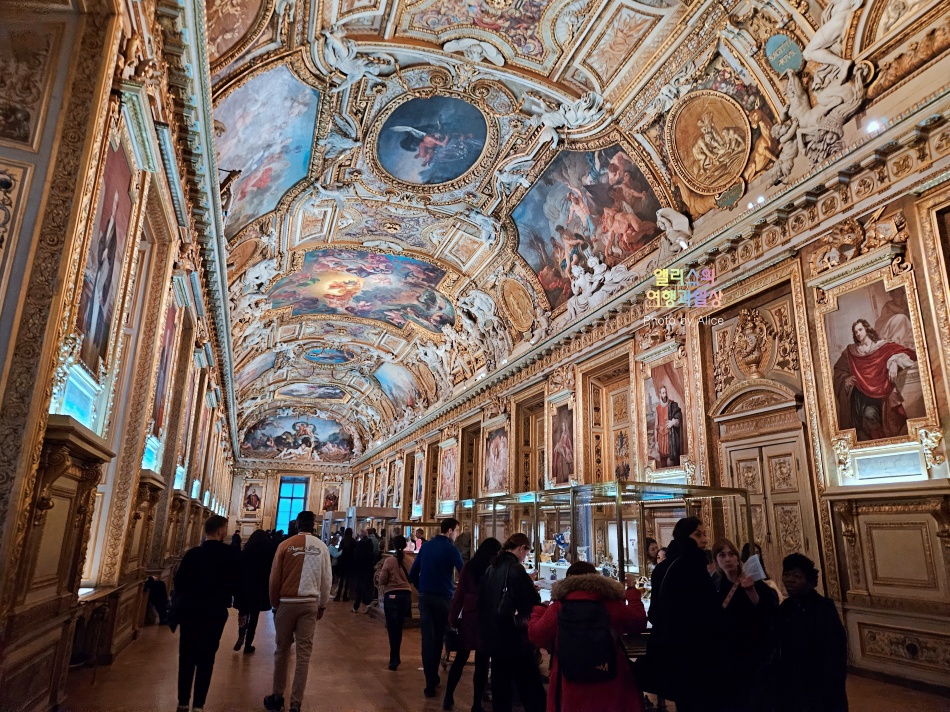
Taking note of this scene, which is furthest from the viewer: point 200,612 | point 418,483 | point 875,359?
point 418,483

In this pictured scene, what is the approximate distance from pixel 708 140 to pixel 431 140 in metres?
5.63

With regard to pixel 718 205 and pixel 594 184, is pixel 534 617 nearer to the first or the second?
pixel 718 205

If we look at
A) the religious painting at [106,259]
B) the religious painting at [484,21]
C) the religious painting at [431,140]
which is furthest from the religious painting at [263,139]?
the religious painting at [106,259]

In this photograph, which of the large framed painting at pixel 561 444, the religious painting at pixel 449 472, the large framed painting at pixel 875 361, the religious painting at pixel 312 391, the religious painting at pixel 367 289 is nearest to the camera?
the large framed painting at pixel 875 361

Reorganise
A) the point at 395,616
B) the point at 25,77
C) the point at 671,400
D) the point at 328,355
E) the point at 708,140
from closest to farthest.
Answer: the point at 25,77 < the point at 395,616 < the point at 708,140 < the point at 671,400 < the point at 328,355

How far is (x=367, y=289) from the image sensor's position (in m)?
20.8

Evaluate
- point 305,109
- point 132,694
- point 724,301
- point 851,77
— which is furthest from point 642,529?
point 305,109

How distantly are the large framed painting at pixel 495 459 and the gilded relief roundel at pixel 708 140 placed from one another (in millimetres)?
9441

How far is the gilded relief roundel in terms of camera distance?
10.0 m

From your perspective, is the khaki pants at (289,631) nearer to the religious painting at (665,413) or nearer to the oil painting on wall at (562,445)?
the religious painting at (665,413)

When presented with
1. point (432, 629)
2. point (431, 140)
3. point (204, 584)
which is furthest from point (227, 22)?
point (432, 629)

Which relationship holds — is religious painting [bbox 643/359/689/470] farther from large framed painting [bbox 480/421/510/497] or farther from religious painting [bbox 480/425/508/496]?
religious painting [bbox 480/425/508/496]

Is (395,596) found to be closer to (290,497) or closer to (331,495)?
(331,495)

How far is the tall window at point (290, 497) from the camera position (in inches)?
1694
